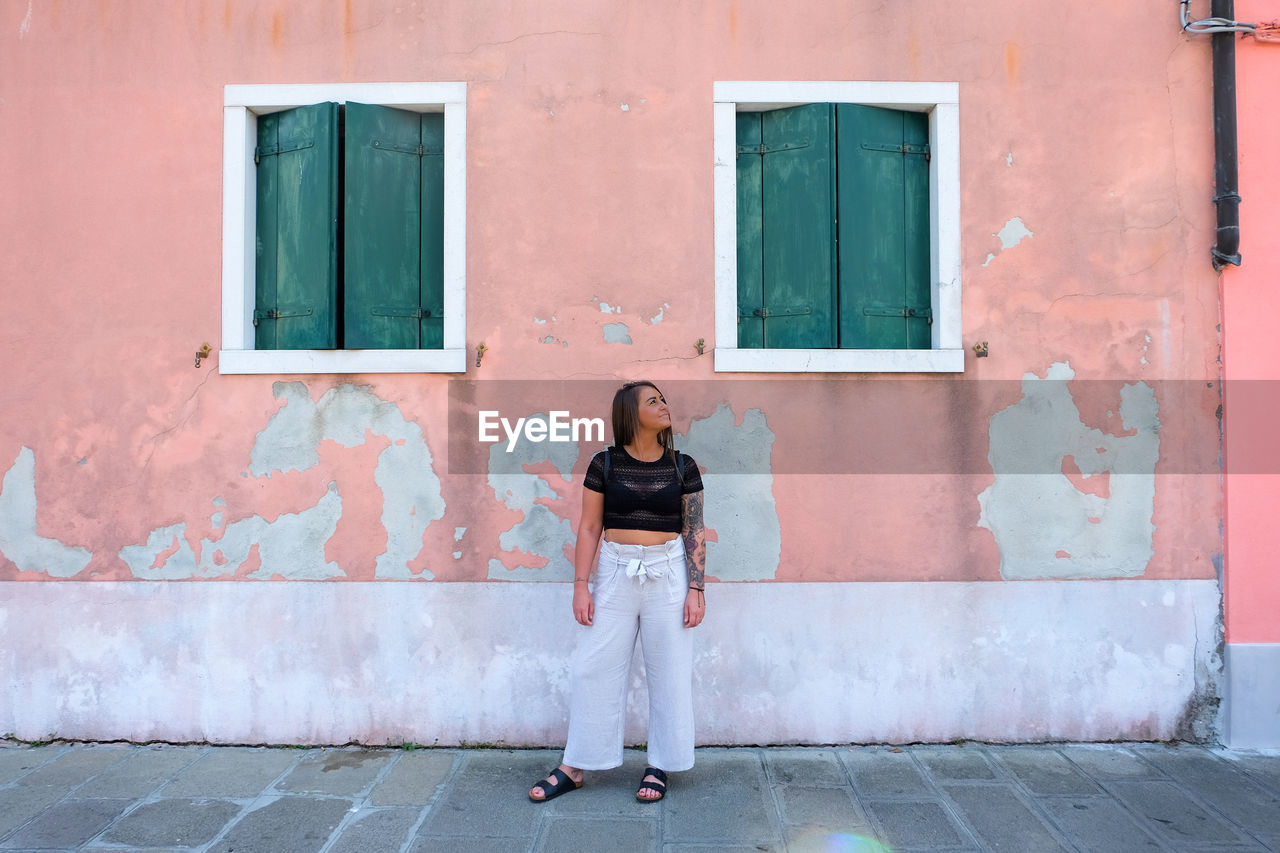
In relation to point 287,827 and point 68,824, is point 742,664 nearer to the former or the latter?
point 287,827

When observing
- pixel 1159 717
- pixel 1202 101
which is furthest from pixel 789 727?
pixel 1202 101

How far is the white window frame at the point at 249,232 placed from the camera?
13.1 feet

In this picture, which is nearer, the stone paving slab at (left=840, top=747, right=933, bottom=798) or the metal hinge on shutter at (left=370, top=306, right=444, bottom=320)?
the stone paving slab at (left=840, top=747, right=933, bottom=798)

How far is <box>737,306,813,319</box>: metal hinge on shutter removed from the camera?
416cm

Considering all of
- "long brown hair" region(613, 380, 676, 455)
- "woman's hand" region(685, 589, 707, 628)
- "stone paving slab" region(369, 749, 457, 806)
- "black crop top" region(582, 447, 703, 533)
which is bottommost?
"stone paving slab" region(369, 749, 457, 806)

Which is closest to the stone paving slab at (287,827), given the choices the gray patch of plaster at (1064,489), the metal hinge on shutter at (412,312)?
the metal hinge on shutter at (412,312)

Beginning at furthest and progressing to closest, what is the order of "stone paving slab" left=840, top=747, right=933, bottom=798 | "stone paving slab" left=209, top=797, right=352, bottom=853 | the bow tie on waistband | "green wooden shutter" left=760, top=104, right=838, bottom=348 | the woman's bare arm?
"green wooden shutter" left=760, top=104, right=838, bottom=348 < "stone paving slab" left=840, top=747, right=933, bottom=798 < the woman's bare arm < the bow tie on waistband < "stone paving slab" left=209, top=797, right=352, bottom=853

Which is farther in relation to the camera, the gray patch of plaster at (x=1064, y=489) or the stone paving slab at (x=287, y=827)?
the gray patch of plaster at (x=1064, y=489)

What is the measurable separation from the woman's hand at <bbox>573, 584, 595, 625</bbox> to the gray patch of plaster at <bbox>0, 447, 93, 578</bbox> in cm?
269

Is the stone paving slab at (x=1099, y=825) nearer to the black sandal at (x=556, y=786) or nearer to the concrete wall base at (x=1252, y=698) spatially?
Answer: the concrete wall base at (x=1252, y=698)

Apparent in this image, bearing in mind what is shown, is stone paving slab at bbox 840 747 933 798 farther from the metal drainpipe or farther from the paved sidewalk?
the metal drainpipe

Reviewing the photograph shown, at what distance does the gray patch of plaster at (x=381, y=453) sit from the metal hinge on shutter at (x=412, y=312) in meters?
0.44

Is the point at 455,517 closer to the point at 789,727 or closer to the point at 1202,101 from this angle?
the point at 789,727

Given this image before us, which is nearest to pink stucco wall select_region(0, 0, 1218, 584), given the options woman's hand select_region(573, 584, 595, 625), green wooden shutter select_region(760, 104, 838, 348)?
green wooden shutter select_region(760, 104, 838, 348)
